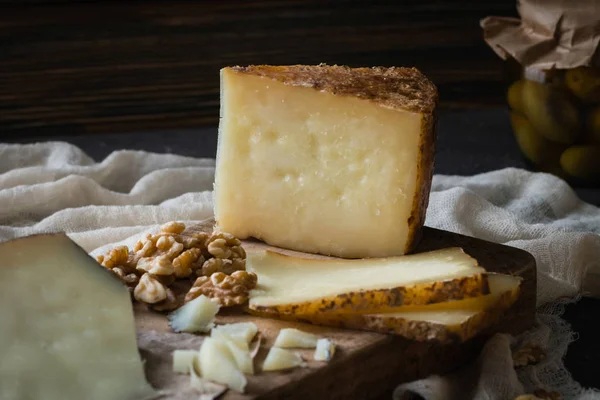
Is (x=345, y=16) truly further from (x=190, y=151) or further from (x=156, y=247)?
(x=156, y=247)

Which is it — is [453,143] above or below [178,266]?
below

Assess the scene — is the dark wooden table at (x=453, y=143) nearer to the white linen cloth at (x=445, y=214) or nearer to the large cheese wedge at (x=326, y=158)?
the white linen cloth at (x=445, y=214)

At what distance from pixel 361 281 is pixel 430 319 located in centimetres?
14

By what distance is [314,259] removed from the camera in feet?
5.41

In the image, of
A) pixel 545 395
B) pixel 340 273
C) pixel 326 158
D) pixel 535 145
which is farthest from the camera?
pixel 535 145

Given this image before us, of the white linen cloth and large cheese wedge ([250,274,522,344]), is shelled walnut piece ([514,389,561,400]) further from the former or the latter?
large cheese wedge ([250,274,522,344])

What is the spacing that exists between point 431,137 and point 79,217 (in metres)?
0.88

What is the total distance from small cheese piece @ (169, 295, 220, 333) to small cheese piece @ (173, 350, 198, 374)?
0.11m

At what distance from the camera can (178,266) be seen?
1.58 metres

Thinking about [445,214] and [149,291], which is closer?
[149,291]

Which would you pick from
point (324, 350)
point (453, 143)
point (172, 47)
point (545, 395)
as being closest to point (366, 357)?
point (324, 350)

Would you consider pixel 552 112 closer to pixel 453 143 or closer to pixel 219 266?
pixel 453 143

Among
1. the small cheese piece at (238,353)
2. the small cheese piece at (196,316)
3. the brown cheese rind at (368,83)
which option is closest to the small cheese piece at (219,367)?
the small cheese piece at (238,353)

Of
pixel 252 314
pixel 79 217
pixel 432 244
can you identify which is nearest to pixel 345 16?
pixel 79 217
